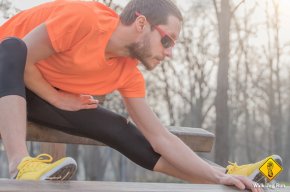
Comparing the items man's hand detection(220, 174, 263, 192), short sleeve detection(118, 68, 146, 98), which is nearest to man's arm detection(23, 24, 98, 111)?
short sleeve detection(118, 68, 146, 98)

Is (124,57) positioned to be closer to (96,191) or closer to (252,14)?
(96,191)

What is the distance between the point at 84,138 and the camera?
216 cm

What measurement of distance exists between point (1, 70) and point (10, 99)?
98mm

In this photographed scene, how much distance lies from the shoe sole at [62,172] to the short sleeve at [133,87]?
779 millimetres

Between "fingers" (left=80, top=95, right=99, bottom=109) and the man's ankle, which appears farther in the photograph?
"fingers" (left=80, top=95, right=99, bottom=109)

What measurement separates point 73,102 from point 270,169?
0.72 meters

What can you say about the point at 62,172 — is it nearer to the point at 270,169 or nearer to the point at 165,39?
the point at 165,39

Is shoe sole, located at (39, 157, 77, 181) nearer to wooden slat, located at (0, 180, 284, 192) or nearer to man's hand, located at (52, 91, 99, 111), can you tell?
wooden slat, located at (0, 180, 284, 192)

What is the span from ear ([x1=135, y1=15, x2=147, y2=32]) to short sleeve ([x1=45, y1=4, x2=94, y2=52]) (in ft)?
0.50

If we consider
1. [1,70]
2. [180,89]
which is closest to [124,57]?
[1,70]

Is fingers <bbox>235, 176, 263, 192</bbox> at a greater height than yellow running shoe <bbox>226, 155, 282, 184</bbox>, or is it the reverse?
fingers <bbox>235, 176, 263, 192</bbox>

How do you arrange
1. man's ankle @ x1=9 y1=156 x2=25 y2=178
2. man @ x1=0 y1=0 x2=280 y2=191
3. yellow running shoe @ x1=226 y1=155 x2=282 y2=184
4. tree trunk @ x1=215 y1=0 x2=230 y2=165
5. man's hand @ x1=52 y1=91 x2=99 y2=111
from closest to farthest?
1. man's ankle @ x1=9 y1=156 x2=25 y2=178
2. man @ x1=0 y1=0 x2=280 y2=191
3. yellow running shoe @ x1=226 y1=155 x2=282 y2=184
4. man's hand @ x1=52 y1=91 x2=99 y2=111
5. tree trunk @ x1=215 y1=0 x2=230 y2=165

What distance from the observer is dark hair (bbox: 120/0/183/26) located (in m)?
1.77

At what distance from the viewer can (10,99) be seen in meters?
1.48
